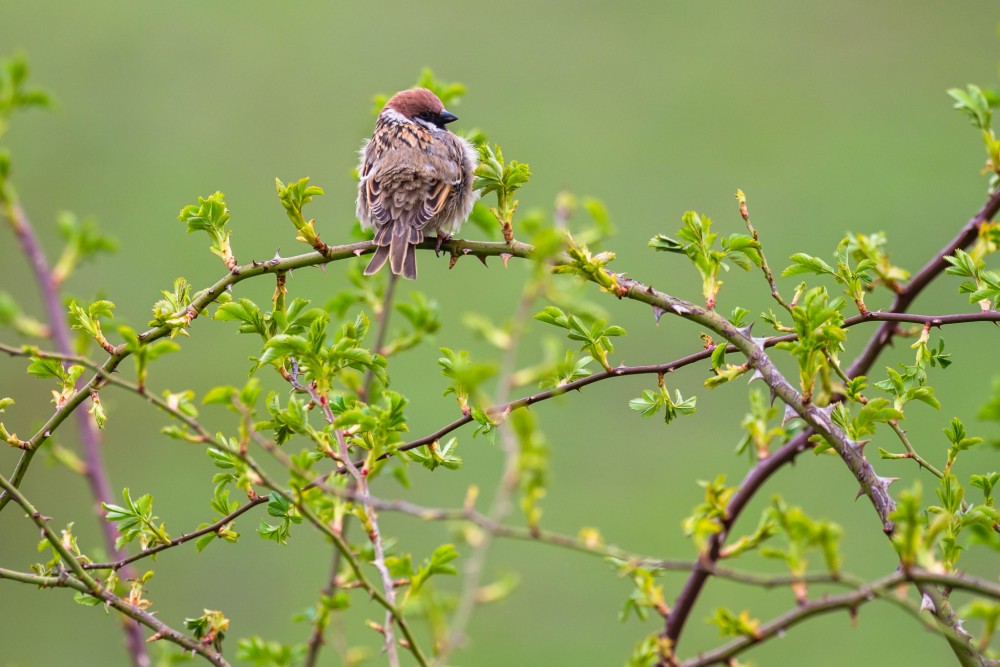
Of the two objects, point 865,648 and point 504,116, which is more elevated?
point 504,116

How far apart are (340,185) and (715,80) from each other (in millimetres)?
4817

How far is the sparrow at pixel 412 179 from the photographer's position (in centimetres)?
463

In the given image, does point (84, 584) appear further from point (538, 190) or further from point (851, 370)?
point (538, 190)

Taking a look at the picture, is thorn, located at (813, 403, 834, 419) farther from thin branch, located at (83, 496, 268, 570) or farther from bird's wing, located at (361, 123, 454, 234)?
bird's wing, located at (361, 123, 454, 234)

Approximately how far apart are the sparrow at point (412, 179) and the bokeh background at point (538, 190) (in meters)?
2.94

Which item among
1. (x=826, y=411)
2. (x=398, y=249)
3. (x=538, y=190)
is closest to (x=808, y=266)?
(x=826, y=411)

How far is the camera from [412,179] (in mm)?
5141

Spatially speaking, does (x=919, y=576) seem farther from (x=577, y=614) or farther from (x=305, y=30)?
→ (x=305, y=30)

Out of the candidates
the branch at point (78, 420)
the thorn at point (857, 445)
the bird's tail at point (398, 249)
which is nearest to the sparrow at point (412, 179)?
the bird's tail at point (398, 249)

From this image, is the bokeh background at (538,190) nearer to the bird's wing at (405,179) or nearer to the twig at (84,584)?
the bird's wing at (405,179)

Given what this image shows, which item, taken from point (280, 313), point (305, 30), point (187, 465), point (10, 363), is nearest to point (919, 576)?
point (280, 313)

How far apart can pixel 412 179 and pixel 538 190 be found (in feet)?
20.2

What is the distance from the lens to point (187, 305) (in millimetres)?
2670

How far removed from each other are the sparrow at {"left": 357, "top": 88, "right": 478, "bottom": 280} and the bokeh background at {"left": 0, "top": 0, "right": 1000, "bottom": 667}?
294cm
